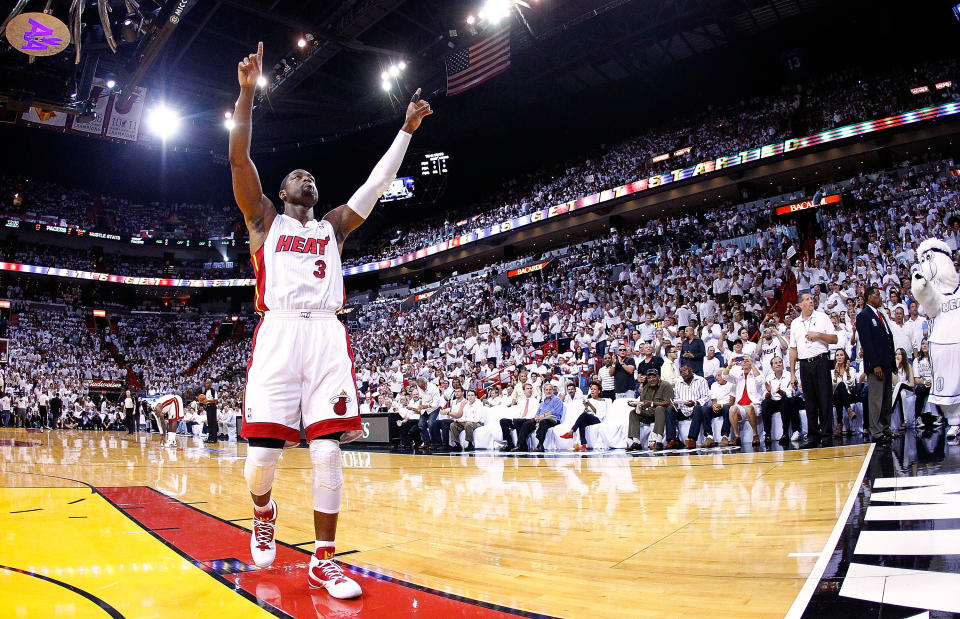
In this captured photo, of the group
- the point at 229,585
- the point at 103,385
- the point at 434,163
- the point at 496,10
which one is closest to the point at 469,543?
the point at 229,585

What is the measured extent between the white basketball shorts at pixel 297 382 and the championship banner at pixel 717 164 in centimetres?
1982

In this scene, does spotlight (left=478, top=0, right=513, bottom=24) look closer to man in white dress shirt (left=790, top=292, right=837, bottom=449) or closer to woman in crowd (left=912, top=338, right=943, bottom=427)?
man in white dress shirt (left=790, top=292, right=837, bottom=449)

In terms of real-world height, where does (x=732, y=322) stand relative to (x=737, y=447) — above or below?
above

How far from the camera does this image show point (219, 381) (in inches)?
1230

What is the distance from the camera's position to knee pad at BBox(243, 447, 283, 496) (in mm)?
2557

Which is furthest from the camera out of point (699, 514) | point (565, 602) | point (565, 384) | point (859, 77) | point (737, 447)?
point (859, 77)

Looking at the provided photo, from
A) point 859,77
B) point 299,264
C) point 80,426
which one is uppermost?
point 859,77

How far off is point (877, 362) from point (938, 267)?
1.08 metres

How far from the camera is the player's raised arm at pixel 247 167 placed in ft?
8.87

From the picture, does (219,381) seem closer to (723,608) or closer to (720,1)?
(720,1)

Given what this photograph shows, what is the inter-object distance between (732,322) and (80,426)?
25.8 metres

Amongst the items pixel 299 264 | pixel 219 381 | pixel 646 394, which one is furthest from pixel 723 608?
pixel 219 381

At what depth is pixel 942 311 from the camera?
5.68 meters

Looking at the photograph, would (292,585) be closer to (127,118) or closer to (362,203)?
(362,203)
